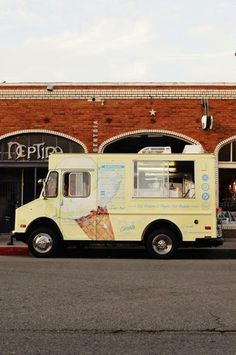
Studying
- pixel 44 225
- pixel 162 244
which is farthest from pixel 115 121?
pixel 162 244

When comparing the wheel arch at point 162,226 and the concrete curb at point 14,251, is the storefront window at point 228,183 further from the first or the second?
the concrete curb at point 14,251

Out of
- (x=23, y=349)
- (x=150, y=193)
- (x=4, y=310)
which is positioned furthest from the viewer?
(x=150, y=193)

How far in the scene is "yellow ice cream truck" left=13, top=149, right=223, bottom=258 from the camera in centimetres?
1402

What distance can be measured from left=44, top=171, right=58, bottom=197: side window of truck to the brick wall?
5.27 metres

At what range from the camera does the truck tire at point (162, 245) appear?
13977 millimetres

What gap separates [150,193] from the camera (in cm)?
1416

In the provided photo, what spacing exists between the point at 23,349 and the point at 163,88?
602 inches

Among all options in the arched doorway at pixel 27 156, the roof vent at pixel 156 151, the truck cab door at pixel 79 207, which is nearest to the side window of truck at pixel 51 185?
the truck cab door at pixel 79 207

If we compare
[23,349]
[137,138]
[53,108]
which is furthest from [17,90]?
[23,349]

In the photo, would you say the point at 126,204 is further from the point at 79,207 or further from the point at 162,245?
the point at 162,245

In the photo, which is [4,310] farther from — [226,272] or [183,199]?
[183,199]

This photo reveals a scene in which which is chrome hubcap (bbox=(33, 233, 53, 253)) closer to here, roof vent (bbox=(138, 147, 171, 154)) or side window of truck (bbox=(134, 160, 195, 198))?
side window of truck (bbox=(134, 160, 195, 198))

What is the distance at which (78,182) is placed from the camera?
46.8ft

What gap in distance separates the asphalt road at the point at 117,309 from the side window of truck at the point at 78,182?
8.09ft
